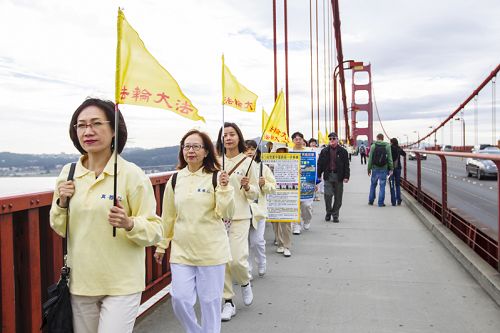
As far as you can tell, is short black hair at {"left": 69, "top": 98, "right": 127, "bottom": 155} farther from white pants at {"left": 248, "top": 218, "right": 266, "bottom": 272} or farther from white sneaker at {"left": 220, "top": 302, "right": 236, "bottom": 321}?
white pants at {"left": 248, "top": 218, "right": 266, "bottom": 272}

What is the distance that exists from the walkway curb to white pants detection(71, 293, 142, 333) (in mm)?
3454

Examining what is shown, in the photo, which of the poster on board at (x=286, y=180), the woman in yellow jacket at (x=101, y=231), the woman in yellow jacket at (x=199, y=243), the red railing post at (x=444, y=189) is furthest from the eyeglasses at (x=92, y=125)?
the red railing post at (x=444, y=189)

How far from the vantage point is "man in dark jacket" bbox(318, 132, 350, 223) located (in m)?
9.31

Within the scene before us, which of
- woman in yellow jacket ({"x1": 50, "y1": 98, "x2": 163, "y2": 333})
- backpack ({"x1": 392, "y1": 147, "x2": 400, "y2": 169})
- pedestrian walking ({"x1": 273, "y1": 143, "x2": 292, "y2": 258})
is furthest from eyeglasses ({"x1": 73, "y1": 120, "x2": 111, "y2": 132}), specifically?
backpack ({"x1": 392, "y1": 147, "x2": 400, "y2": 169})

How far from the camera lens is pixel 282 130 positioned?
6902mm

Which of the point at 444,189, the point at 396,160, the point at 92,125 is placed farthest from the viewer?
the point at 396,160

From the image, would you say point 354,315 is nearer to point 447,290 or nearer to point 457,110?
point 447,290

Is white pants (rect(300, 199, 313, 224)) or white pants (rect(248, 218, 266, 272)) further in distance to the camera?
white pants (rect(300, 199, 313, 224))

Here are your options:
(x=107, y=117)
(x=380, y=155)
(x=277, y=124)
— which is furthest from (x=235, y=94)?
(x=380, y=155)

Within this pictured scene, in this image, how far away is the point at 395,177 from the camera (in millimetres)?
Result: 11648

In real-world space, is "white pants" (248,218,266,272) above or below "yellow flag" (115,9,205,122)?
below

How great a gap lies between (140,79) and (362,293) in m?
3.31

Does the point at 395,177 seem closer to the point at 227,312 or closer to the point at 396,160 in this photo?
the point at 396,160

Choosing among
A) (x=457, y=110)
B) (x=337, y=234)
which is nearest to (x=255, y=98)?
(x=337, y=234)
